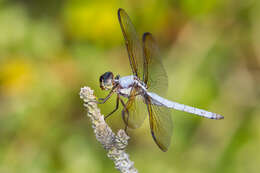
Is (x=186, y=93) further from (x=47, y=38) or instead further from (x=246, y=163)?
(x=47, y=38)

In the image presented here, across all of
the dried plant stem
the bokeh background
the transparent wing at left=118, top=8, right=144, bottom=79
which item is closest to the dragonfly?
the transparent wing at left=118, top=8, right=144, bottom=79

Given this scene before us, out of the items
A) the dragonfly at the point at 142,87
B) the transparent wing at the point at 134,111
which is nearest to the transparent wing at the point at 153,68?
the dragonfly at the point at 142,87

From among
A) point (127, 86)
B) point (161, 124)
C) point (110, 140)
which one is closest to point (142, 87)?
point (127, 86)

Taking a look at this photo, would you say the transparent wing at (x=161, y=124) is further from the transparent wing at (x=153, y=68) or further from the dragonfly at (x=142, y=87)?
the transparent wing at (x=153, y=68)

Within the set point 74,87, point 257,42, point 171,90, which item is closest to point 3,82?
point 74,87

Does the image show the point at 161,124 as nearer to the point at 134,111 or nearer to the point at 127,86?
the point at 134,111
